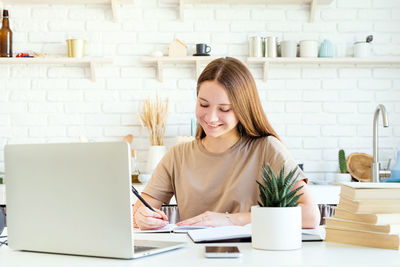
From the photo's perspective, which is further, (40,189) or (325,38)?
(325,38)

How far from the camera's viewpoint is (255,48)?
147 inches

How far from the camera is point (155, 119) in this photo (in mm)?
3695

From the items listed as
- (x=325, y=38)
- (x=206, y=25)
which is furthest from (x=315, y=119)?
(x=206, y=25)

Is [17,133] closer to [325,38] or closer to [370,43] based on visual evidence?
[325,38]

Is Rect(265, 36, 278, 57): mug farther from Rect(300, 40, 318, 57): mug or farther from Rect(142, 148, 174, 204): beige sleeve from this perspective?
Rect(142, 148, 174, 204): beige sleeve

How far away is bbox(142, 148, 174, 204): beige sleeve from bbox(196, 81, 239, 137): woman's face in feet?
0.87

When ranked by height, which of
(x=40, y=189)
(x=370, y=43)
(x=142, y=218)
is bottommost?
(x=142, y=218)

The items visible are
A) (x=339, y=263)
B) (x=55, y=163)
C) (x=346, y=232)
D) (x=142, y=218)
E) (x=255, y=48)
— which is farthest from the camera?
→ (x=255, y=48)

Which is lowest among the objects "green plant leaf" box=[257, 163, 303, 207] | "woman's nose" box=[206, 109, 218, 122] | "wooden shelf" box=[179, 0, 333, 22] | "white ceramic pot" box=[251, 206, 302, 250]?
"white ceramic pot" box=[251, 206, 302, 250]

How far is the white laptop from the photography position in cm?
119

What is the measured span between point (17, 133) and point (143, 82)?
37.9 inches

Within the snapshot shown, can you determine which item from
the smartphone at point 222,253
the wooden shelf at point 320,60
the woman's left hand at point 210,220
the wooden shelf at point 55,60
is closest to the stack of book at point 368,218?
the smartphone at point 222,253

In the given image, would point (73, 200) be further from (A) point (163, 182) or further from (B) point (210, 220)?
(A) point (163, 182)

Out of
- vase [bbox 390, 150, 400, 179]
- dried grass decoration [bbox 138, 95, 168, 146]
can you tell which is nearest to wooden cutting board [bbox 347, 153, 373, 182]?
vase [bbox 390, 150, 400, 179]
